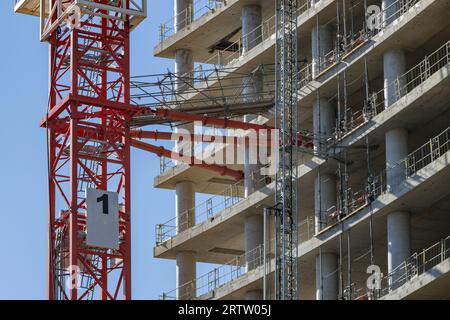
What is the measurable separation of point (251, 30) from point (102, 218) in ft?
46.8

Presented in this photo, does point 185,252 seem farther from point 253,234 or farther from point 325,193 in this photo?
point 325,193

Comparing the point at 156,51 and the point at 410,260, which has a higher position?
the point at 156,51

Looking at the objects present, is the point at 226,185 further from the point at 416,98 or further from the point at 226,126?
the point at 416,98

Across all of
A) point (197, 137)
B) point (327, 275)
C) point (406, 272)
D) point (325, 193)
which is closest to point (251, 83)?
point (197, 137)

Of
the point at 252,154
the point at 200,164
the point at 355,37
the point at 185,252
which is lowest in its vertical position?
the point at 185,252

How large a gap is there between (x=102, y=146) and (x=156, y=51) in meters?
13.3

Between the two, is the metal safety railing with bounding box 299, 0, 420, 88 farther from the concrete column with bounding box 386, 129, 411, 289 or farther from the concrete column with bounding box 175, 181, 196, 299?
the concrete column with bounding box 175, 181, 196, 299

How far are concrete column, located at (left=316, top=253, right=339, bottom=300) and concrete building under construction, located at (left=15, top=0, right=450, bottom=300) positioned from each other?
0.26ft

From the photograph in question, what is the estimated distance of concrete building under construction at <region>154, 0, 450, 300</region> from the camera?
3147 inches

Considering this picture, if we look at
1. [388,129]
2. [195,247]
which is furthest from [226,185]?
[388,129]

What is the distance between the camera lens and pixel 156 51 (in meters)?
100

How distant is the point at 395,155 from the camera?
81500mm

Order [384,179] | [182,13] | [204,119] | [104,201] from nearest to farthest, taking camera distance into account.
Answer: [384,179], [104,201], [204,119], [182,13]
